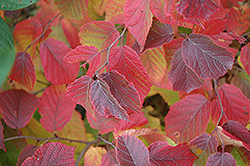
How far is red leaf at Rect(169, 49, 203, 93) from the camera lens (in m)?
0.51

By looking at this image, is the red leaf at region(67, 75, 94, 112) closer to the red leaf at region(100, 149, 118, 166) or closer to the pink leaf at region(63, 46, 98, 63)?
the pink leaf at region(63, 46, 98, 63)

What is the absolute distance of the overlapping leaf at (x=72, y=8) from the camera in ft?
2.07

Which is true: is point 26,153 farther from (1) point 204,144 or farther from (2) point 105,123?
(1) point 204,144

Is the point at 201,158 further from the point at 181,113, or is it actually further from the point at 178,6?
the point at 178,6

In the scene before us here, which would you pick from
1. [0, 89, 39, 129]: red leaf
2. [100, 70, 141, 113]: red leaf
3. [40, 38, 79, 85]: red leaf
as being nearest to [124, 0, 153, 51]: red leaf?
[100, 70, 141, 113]: red leaf

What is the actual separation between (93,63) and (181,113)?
293 millimetres

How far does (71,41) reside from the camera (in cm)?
73

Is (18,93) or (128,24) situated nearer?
(128,24)

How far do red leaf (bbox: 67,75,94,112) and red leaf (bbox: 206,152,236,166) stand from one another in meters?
0.28

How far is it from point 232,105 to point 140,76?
31cm

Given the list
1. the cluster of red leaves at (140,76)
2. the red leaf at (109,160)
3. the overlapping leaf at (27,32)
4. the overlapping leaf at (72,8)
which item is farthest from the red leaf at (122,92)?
the overlapping leaf at (27,32)

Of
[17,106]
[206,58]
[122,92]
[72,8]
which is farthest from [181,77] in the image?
[17,106]

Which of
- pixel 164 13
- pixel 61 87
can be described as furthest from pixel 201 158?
pixel 61 87

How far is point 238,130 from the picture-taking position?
485 mm
